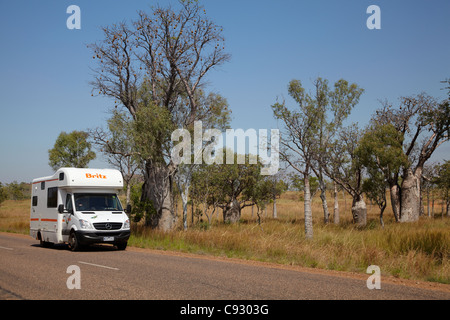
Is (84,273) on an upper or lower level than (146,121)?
lower

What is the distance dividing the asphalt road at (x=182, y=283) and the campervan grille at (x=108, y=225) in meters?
3.48

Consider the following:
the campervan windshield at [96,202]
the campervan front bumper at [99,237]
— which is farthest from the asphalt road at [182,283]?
the campervan windshield at [96,202]

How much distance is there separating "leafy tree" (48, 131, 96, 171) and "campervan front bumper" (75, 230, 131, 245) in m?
25.8

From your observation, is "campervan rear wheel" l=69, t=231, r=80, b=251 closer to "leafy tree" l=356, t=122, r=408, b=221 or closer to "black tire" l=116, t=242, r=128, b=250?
"black tire" l=116, t=242, r=128, b=250

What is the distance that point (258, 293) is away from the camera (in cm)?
764

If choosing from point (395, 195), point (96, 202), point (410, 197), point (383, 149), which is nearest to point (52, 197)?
point (96, 202)

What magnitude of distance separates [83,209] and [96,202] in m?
0.62

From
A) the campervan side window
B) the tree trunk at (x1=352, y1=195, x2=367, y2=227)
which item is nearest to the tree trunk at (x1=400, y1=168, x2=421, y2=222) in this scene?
the tree trunk at (x1=352, y1=195, x2=367, y2=227)

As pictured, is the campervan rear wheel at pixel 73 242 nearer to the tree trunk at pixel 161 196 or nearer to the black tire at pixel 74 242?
the black tire at pixel 74 242

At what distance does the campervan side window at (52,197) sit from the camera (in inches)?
653

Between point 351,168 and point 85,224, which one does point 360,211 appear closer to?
point 351,168
